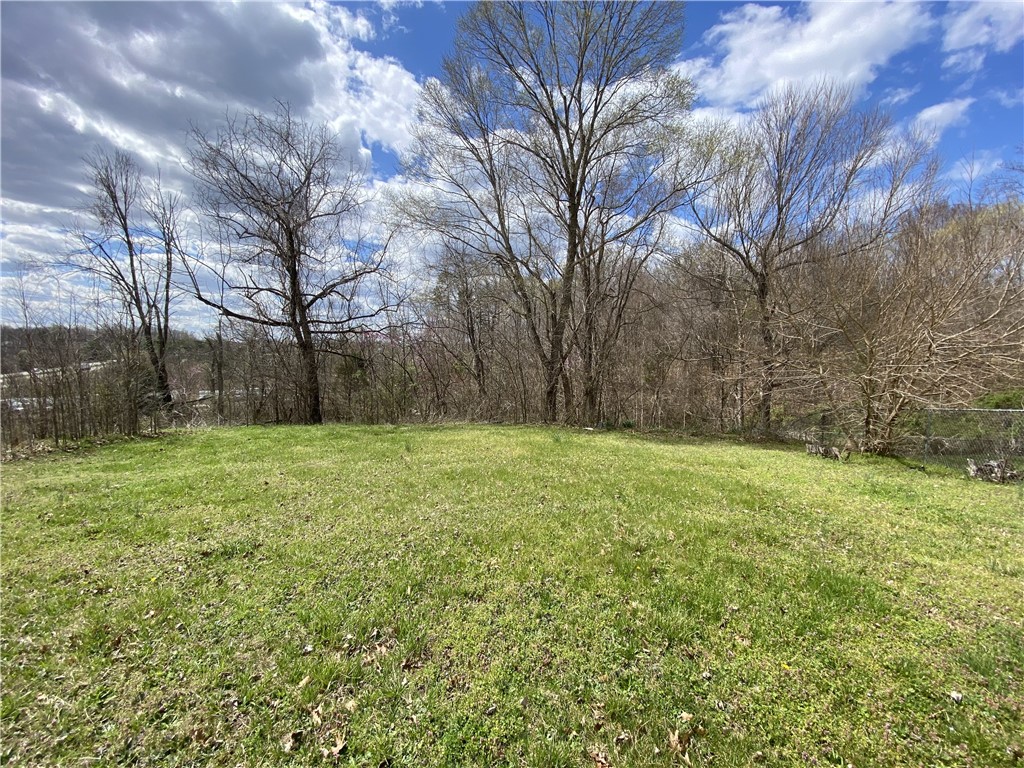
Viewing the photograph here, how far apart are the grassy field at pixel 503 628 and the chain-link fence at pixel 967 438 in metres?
3.98

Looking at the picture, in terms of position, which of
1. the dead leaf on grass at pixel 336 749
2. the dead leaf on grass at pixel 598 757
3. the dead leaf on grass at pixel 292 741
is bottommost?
the dead leaf on grass at pixel 598 757

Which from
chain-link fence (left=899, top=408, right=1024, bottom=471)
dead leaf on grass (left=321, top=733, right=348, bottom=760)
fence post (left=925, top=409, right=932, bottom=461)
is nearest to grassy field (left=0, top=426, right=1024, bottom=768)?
dead leaf on grass (left=321, top=733, right=348, bottom=760)

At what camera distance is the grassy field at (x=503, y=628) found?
1980 millimetres

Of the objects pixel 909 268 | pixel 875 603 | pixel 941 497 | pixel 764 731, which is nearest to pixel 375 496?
pixel 764 731

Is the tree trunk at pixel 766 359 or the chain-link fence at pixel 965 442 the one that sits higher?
the tree trunk at pixel 766 359

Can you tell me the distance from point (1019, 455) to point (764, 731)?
10.1 metres

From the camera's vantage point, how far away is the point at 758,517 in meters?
4.70

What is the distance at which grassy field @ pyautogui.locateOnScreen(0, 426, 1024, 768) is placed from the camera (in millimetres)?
1980

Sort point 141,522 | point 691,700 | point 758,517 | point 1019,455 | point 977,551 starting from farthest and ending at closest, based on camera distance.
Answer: point 1019,455 → point 758,517 → point 141,522 → point 977,551 → point 691,700

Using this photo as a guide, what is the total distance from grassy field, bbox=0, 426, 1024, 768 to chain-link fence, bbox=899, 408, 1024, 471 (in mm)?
3975

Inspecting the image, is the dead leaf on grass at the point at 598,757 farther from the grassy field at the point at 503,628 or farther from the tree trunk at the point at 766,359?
the tree trunk at the point at 766,359

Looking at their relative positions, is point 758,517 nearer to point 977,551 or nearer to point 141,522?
point 977,551

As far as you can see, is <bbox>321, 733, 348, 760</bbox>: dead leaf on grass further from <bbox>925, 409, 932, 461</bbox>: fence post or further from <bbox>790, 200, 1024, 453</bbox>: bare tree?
<bbox>925, 409, 932, 461</bbox>: fence post

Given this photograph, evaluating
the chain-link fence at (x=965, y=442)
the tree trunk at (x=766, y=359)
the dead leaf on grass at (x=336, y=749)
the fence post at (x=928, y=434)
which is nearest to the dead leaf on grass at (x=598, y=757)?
the dead leaf on grass at (x=336, y=749)
